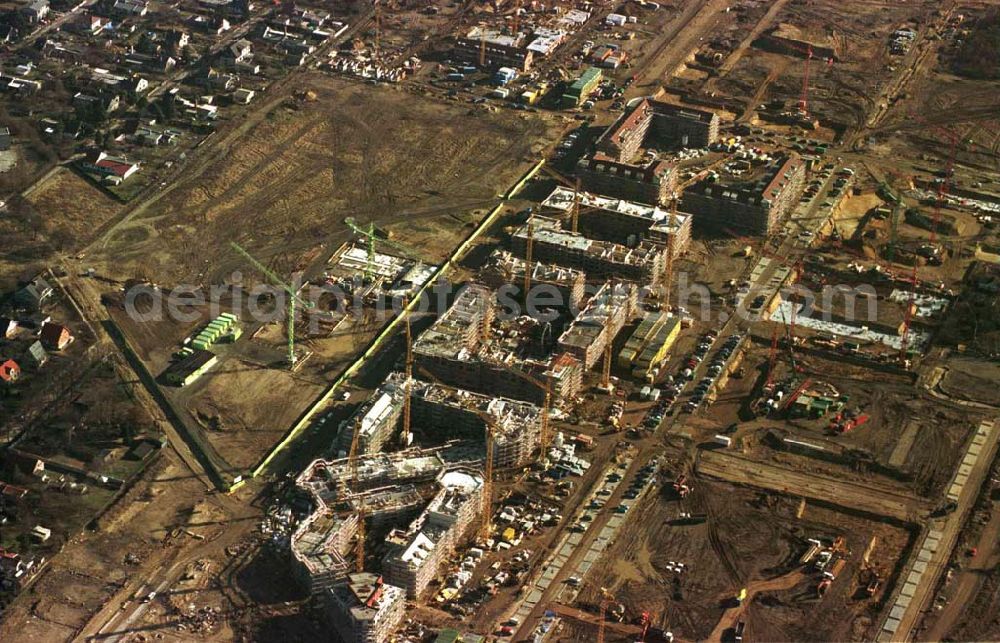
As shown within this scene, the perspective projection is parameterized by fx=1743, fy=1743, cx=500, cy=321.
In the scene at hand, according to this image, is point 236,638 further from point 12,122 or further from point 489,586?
point 12,122

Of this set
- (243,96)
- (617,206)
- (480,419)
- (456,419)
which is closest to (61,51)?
(243,96)

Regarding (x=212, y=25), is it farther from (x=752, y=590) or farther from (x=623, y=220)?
(x=752, y=590)

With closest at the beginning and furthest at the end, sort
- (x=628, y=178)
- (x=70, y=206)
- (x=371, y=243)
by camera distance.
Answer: (x=371, y=243), (x=70, y=206), (x=628, y=178)

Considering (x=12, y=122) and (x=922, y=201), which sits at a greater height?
(x=922, y=201)

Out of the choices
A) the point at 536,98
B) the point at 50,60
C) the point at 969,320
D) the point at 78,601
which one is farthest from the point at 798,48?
the point at 78,601

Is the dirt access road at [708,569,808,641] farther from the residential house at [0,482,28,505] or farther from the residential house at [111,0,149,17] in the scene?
the residential house at [111,0,149,17]

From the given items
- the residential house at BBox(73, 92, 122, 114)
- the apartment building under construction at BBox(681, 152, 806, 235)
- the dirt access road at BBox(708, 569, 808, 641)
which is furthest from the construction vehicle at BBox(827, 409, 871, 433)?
the residential house at BBox(73, 92, 122, 114)
